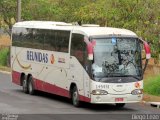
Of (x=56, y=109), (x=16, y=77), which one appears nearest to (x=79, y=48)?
(x=56, y=109)

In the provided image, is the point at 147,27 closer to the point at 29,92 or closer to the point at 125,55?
the point at 29,92

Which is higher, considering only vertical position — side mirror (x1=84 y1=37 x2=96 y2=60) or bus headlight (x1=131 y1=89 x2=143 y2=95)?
side mirror (x1=84 y1=37 x2=96 y2=60)

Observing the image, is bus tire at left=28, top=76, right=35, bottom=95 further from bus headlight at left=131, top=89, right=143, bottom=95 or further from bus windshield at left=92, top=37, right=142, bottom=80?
bus headlight at left=131, top=89, right=143, bottom=95

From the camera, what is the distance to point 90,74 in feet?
67.3

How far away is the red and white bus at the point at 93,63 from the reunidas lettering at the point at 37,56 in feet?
0.17

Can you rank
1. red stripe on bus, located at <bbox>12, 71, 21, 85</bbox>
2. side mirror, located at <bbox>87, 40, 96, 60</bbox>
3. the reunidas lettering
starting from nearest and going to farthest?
side mirror, located at <bbox>87, 40, 96, 60</bbox> < the reunidas lettering < red stripe on bus, located at <bbox>12, 71, 21, 85</bbox>

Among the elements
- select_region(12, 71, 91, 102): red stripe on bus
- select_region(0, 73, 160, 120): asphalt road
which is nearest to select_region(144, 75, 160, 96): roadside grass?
select_region(0, 73, 160, 120): asphalt road

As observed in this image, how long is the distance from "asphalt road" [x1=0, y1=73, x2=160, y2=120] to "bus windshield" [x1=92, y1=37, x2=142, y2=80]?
4.34 ft

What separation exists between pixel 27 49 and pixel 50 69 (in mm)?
2761

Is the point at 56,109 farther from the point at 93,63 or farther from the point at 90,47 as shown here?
the point at 90,47

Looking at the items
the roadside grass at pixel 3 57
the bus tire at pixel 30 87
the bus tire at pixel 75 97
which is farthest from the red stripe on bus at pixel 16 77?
the roadside grass at pixel 3 57

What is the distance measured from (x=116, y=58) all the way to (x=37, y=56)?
5.60 metres

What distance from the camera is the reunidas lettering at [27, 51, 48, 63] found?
24.7 metres

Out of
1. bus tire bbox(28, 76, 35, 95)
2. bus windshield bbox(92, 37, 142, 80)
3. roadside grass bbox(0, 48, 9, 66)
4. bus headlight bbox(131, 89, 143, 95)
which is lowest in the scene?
roadside grass bbox(0, 48, 9, 66)
